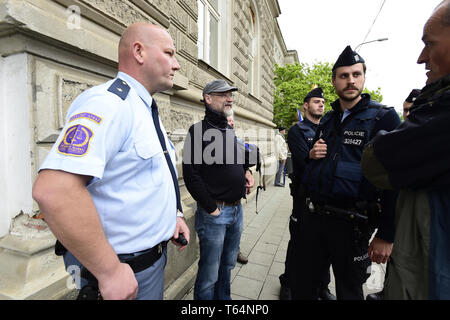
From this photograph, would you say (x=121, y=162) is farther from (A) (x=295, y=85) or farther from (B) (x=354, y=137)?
(A) (x=295, y=85)

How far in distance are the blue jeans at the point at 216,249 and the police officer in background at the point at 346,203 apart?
66 centimetres

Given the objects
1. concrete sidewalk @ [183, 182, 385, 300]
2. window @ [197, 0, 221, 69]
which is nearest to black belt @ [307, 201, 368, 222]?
concrete sidewalk @ [183, 182, 385, 300]

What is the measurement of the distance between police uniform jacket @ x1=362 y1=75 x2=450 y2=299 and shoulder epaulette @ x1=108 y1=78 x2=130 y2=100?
126cm

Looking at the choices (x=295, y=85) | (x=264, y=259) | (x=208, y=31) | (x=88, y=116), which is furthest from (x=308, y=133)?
(x=295, y=85)

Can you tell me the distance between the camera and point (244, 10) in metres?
6.32

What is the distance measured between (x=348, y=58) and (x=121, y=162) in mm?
2013

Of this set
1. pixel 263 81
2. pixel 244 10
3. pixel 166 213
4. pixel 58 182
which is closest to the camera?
pixel 58 182

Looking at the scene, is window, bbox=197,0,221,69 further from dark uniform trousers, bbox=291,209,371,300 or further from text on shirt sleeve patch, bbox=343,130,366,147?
dark uniform trousers, bbox=291,209,371,300

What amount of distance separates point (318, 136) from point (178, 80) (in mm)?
1652

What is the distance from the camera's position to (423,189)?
3.24 ft

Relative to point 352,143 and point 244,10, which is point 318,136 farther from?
point 244,10

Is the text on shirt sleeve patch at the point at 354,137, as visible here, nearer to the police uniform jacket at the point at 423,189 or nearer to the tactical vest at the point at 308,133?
the police uniform jacket at the point at 423,189

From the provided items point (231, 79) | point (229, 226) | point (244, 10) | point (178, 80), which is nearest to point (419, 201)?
point (229, 226)

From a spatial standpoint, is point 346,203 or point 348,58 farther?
point 348,58
